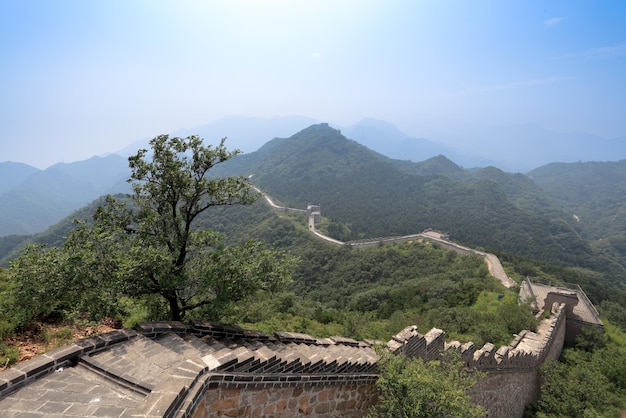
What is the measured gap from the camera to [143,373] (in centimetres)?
502

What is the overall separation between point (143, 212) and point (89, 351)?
3954mm

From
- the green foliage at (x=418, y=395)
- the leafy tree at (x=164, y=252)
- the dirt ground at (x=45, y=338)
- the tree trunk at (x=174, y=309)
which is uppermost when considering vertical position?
the leafy tree at (x=164, y=252)

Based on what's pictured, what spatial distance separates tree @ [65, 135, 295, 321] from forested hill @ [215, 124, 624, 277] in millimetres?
64047

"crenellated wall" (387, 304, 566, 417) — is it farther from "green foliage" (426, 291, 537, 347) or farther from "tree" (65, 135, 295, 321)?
"tree" (65, 135, 295, 321)

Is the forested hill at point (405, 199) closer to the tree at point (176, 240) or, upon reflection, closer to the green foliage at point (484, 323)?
the green foliage at point (484, 323)

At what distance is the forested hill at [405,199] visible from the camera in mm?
87625

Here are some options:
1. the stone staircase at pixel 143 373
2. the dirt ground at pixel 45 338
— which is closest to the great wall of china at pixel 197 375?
the stone staircase at pixel 143 373

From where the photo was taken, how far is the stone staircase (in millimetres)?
4105

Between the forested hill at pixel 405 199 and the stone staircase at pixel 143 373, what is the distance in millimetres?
66177

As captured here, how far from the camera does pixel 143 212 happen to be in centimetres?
867

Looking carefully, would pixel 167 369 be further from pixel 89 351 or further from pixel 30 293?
pixel 30 293

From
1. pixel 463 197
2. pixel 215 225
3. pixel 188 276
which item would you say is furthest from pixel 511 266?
pixel 463 197

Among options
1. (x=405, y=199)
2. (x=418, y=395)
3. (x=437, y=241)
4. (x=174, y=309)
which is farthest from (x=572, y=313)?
(x=405, y=199)

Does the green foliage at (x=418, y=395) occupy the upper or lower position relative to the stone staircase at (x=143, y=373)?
lower
